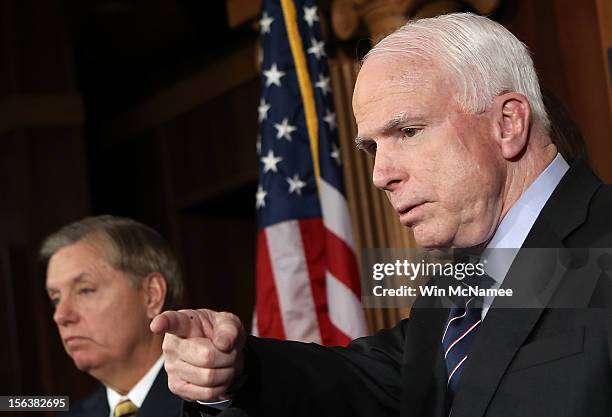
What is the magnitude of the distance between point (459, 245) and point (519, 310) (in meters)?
0.19

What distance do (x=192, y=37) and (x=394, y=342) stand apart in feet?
13.9

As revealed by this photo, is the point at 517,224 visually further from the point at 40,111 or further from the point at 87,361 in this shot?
the point at 40,111

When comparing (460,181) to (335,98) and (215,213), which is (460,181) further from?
(215,213)

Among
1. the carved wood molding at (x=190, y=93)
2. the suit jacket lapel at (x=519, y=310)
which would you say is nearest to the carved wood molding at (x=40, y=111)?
the carved wood molding at (x=190, y=93)

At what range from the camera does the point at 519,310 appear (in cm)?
201

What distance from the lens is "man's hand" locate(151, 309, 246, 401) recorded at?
1940mm

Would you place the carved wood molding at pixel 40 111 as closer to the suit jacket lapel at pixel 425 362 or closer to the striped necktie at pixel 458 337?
the suit jacket lapel at pixel 425 362

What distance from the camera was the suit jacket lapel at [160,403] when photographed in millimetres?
3266

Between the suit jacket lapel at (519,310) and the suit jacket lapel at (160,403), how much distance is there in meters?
1.40

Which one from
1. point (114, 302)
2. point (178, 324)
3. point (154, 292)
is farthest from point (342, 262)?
point (178, 324)

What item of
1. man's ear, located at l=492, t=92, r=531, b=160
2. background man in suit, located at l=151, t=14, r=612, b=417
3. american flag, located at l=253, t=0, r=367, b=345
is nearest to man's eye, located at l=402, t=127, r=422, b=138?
background man in suit, located at l=151, t=14, r=612, b=417

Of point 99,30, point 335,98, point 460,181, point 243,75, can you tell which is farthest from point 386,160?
point 99,30

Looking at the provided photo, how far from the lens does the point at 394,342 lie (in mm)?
2377

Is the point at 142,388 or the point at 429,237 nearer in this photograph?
the point at 429,237
